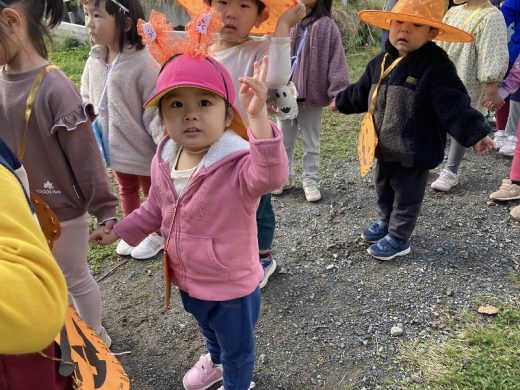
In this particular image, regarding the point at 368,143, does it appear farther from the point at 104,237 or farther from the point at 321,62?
the point at 104,237

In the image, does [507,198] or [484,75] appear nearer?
[484,75]

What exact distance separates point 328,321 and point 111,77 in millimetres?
1772

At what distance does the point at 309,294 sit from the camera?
2732 millimetres

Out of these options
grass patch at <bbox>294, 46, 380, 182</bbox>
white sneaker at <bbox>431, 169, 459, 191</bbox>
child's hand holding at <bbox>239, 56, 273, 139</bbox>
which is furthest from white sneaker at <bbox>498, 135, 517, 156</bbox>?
child's hand holding at <bbox>239, 56, 273, 139</bbox>

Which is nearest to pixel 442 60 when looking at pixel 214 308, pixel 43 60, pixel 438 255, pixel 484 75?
pixel 484 75

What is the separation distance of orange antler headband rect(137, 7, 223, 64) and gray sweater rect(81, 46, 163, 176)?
0.89 metres

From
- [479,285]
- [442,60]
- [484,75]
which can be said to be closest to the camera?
[442,60]

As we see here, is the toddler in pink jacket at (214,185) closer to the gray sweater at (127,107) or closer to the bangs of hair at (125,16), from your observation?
the gray sweater at (127,107)

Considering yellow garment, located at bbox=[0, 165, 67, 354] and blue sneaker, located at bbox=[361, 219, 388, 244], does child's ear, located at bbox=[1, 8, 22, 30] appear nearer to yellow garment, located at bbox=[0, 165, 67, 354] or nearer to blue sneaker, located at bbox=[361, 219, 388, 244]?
yellow garment, located at bbox=[0, 165, 67, 354]

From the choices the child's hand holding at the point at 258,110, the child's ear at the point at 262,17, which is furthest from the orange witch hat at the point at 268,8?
the child's hand holding at the point at 258,110

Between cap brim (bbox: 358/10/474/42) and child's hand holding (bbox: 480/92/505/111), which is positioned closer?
cap brim (bbox: 358/10/474/42)

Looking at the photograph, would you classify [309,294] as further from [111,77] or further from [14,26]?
[14,26]

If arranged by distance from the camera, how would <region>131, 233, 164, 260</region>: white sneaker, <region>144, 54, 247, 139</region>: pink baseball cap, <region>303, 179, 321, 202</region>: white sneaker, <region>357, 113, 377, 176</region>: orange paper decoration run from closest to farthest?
1. <region>144, 54, 247, 139</region>: pink baseball cap
2. <region>357, 113, 377, 176</region>: orange paper decoration
3. <region>131, 233, 164, 260</region>: white sneaker
4. <region>303, 179, 321, 202</region>: white sneaker

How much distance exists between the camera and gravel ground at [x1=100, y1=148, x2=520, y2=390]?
2.28 meters
